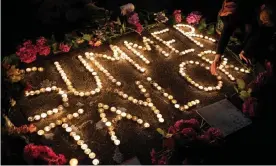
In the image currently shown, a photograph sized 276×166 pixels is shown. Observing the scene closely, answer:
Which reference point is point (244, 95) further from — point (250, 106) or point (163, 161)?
point (163, 161)

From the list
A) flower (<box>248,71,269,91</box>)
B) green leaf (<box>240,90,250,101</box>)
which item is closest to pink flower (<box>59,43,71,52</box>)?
green leaf (<box>240,90,250,101</box>)

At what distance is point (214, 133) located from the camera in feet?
11.7

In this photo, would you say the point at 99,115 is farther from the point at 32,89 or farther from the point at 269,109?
the point at 269,109

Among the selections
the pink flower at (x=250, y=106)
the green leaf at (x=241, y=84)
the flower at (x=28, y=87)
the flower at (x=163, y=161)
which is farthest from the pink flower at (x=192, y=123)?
the flower at (x=28, y=87)

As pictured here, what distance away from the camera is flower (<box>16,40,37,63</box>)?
4.41m

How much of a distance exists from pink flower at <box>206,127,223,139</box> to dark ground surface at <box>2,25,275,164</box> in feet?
0.59

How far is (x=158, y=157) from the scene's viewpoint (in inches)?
138

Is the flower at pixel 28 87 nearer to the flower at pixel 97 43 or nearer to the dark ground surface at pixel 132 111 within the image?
the dark ground surface at pixel 132 111

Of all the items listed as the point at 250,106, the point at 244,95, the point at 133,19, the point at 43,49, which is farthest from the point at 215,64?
the point at 43,49

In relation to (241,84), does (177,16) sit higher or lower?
higher

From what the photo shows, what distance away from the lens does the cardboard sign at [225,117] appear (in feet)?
12.7

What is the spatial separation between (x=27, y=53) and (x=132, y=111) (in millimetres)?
1819

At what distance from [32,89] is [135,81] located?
1.48 meters

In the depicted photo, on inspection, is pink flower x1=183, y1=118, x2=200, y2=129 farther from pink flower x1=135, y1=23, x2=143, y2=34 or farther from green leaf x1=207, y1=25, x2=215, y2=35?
green leaf x1=207, y1=25, x2=215, y2=35
